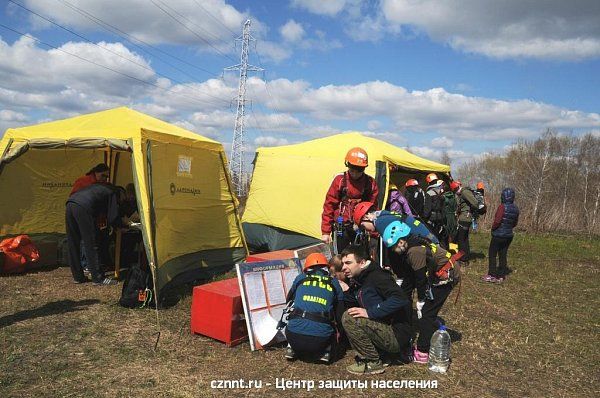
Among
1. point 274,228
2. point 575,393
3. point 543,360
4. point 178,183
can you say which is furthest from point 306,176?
point 575,393

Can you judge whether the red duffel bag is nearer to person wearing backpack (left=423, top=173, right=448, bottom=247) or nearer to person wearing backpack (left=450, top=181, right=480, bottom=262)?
person wearing backpack (left=423, top=173, right=448, bottom=247)

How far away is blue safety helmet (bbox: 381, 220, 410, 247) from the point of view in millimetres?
4281

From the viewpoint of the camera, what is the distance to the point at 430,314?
4.53m

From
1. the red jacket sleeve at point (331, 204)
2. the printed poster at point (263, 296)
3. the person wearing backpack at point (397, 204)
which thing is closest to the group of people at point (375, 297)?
the printed poster at point (263, 296)

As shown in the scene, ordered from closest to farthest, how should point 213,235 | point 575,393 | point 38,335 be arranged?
1. point 575,393
2. point 38,335
3. point 213,235

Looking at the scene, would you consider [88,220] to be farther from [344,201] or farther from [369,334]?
[369,334]

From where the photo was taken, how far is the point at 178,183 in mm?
6832

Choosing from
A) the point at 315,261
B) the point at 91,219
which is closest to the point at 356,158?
the point at 315,261

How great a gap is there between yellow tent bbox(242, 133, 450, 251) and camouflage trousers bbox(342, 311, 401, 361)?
454 centimetres

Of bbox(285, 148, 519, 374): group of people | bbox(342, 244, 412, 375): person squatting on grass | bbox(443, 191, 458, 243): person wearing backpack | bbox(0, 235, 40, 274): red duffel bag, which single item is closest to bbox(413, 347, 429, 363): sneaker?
bbox(285, 148, 519, 374): group of people

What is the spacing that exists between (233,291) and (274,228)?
4.93 meters

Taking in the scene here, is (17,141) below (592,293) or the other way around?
the other way around

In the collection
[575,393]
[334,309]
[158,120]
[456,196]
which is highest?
[158,120]

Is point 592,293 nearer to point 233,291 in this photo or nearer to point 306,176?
point 306,176
